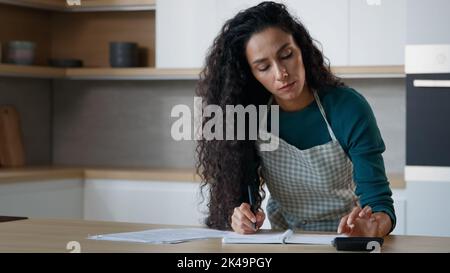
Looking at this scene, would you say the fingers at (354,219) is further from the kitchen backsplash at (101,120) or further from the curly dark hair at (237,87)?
the kitchen backsplash at (101,120)

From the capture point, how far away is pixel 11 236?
2.06 metres

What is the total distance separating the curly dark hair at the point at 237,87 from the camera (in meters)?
2.41

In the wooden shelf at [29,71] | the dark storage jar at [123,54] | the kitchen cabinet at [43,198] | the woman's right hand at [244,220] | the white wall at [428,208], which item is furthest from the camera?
the dark storage jar at [123,54]

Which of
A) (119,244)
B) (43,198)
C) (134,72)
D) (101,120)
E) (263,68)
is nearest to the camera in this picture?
(119,244)

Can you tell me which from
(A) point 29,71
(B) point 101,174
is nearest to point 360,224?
(B) point 101,174

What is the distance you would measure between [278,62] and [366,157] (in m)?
0.35

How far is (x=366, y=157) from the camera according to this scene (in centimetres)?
226

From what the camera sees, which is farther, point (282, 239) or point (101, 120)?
point (101, 120)

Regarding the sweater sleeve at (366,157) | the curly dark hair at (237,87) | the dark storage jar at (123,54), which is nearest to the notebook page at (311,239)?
the sweater sleeve at (366,157)

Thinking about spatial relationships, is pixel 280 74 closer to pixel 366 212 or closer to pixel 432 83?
pixel 366 212

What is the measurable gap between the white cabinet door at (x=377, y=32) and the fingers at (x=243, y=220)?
195 cm
